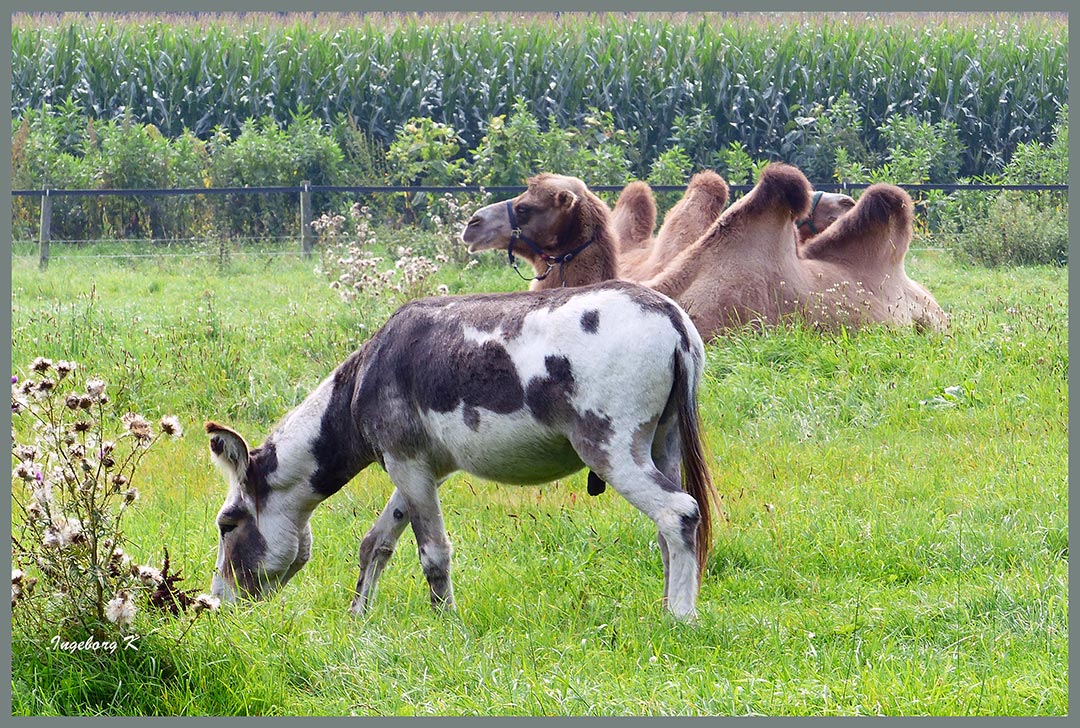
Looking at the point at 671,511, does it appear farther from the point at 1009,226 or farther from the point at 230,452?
the point at 1009,226

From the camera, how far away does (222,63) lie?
24375 mm

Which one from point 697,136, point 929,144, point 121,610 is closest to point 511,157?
point 697,136

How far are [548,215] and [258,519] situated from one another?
4133 millimetres

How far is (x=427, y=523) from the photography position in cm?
551

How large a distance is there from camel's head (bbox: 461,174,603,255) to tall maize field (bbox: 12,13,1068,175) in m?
14.8

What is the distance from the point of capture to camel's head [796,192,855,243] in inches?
537

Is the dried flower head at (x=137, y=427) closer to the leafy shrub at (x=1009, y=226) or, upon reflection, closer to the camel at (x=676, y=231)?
the camel at (x=676, y=231)

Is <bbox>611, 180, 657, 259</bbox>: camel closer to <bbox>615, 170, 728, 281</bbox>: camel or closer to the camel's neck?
<bbox>615, 170, 728, 281</bbox>: camel

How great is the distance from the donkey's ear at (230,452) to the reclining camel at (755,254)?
3923mm

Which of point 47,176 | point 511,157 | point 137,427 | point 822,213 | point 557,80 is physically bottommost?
point 47,176

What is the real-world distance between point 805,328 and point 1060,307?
3086mm

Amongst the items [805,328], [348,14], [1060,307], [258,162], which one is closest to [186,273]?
[258,162]

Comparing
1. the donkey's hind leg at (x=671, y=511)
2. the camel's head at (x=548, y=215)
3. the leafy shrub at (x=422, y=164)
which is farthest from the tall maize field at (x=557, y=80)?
the donkey's hind leg at (x=671, y=511)

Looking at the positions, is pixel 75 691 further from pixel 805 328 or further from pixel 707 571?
pixel 805 328
